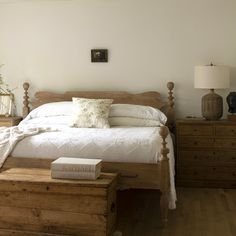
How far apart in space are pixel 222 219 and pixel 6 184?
6.10 feet

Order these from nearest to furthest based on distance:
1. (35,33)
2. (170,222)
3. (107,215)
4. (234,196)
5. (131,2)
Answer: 1. (107,215)
2. (170,222)
3. (234,196)
4. (131,2)
5. (35,33)

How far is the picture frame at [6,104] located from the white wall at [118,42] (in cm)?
13

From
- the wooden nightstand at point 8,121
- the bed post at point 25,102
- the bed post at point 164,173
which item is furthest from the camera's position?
the bed post at point 25,102

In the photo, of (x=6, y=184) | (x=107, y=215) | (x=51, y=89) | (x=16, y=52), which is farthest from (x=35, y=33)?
(x=107, y=215)

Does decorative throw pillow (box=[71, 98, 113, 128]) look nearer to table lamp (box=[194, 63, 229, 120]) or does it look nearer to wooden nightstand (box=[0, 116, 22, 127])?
wooden nightstand (box=[0, 116, 22, 127])

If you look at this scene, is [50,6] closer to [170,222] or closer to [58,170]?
[58,170]

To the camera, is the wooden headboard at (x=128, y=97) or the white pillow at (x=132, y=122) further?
the wooden headboard at (x=128, y=97)

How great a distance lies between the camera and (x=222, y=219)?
3020 mm

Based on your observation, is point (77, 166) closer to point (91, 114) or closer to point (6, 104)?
point (91, 114)

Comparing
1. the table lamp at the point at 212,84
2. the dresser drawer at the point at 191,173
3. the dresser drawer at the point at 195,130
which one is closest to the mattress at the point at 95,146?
the dresser drawer at the point at 195,130

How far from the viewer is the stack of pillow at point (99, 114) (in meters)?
3.74

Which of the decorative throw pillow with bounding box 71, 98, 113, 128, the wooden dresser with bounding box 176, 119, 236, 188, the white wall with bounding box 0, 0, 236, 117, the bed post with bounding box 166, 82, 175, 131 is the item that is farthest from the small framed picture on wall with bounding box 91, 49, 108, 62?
the wooden dresser with bounding box 176, 119, 236, 188

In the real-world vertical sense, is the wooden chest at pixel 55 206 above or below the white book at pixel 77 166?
below

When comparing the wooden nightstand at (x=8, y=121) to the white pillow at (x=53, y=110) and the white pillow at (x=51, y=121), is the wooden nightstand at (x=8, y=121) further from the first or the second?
the white pillow at (x=51, y=121)
